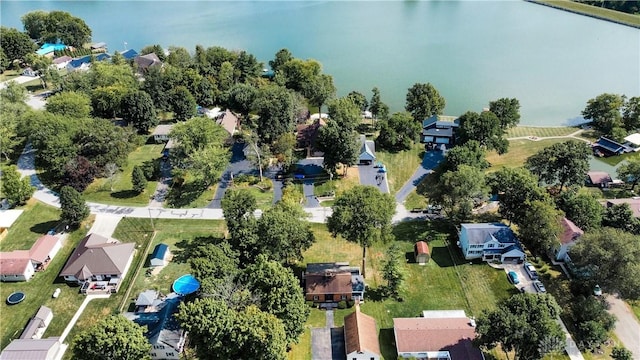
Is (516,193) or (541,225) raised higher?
(516,193)

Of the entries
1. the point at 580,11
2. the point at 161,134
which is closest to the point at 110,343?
the point at 161,134

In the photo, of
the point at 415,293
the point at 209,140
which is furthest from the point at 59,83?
the point at 415,293

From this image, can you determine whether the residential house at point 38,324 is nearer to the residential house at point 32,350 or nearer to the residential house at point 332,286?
the residential house at point 32,350

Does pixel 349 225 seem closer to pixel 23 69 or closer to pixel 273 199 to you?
pixel 273 199

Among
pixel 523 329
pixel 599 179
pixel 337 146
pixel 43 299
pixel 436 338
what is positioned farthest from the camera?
pixel 599 179

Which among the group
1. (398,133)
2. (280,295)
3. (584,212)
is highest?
(398,133)

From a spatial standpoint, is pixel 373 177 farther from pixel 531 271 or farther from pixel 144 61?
pixel 144 61

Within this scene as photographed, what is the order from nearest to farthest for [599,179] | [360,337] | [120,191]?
[360,337] → [120,191] → [599,179]
